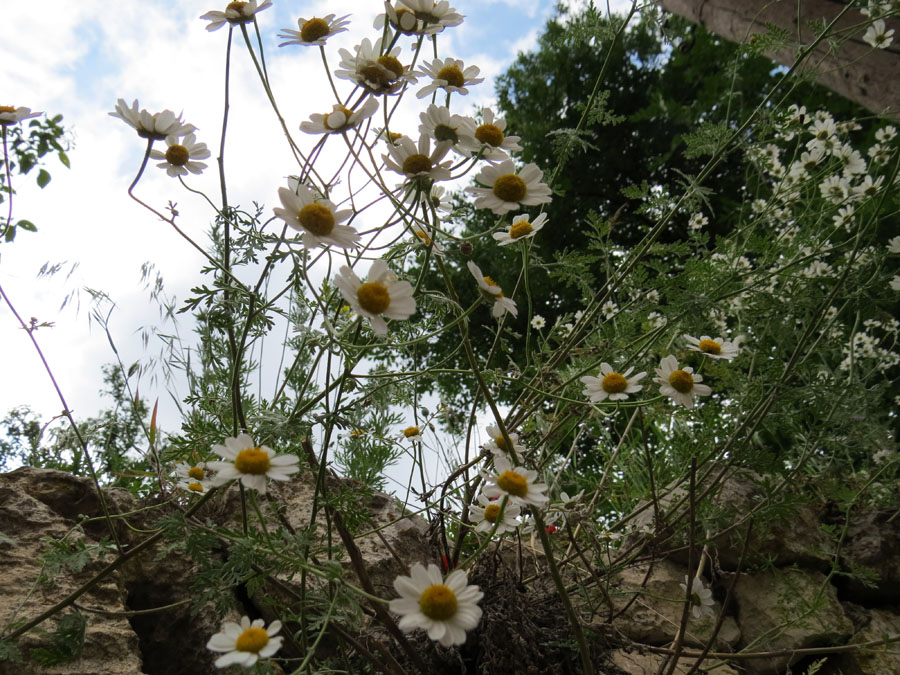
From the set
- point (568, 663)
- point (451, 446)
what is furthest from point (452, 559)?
point (451, 446)

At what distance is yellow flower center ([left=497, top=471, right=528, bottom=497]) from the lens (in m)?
0.89

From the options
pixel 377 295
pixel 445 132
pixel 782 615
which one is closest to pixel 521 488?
pixel 377 295

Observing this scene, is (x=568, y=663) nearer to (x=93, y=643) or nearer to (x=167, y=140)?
(x=93, y=643)

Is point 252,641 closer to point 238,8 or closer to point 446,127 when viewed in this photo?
point 446,127

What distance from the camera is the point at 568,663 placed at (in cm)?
128

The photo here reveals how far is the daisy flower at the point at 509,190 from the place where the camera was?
0.96 metres

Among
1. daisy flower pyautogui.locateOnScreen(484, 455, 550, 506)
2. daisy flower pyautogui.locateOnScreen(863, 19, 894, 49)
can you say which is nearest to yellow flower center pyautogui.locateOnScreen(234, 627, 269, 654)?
daisy flower pyautogui.locateOnScreen(484, 455, 550, 506)

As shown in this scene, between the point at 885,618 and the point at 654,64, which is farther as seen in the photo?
the point at 654,64

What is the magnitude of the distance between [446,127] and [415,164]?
0.12 m

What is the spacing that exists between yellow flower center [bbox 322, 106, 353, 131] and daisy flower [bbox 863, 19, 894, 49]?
1.86 m

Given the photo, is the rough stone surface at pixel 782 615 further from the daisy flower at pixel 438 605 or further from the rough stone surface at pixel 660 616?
the daisy flower at pixel 438 605

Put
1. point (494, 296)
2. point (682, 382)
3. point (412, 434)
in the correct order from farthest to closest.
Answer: point (412, 434), point (682, 382), point (494, 296)

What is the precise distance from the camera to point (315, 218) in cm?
83

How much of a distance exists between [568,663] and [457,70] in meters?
1.13
